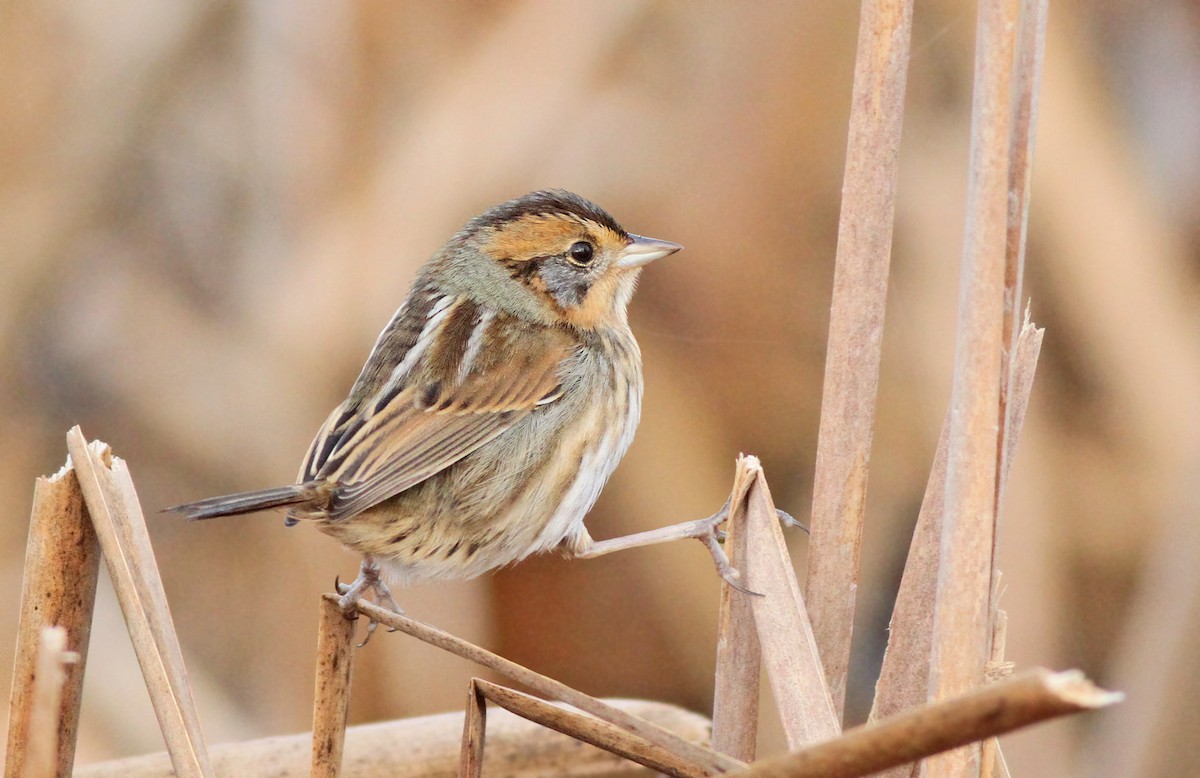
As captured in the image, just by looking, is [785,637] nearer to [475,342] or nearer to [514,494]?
[514,494]

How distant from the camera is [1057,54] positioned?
11.4ft

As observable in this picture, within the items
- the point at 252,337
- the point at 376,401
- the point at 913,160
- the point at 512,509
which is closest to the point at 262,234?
the point at 252,337

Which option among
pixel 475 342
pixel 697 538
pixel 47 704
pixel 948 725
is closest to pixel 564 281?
pixel 475 342

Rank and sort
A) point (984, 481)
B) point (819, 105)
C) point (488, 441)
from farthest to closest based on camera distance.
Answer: point (819, 105), point (488, 441), point (984, 481)

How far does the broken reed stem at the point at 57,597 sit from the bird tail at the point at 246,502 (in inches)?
6.4

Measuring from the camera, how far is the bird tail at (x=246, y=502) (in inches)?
84.4

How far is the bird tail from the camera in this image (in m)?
2.14

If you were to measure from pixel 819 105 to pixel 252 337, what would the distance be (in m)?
1.71

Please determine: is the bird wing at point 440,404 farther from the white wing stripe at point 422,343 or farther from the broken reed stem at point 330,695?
the broken reed stem at point 330,695

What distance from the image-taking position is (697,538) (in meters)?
2.72

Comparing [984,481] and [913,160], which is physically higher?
[913,160]

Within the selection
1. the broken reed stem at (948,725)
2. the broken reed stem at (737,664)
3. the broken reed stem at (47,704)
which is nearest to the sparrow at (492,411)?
the broken reed stem at (737,664)

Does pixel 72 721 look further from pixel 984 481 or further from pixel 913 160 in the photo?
pixel 913 160

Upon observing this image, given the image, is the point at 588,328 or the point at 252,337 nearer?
the point at 588,328
